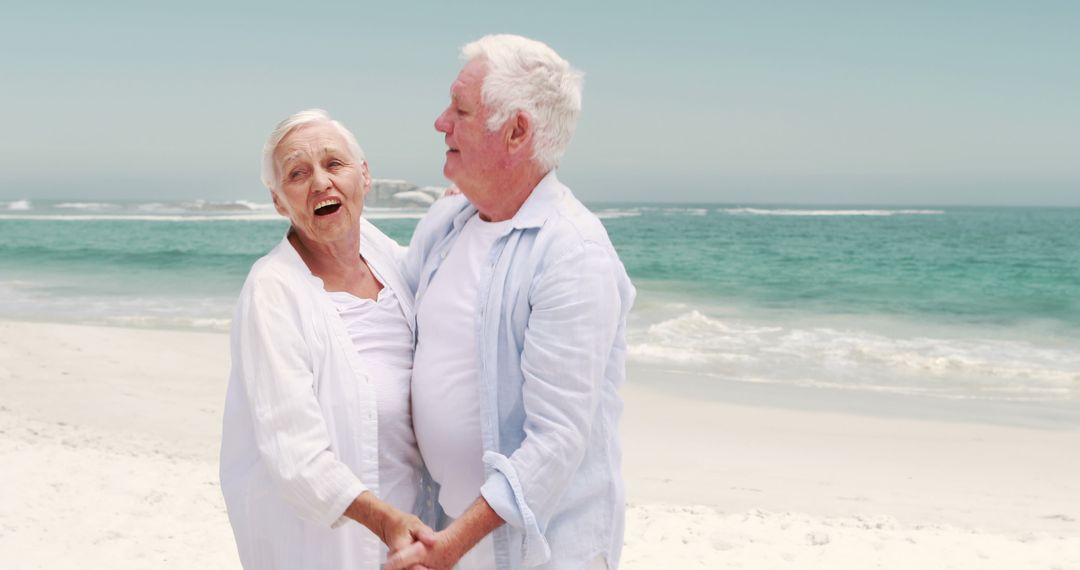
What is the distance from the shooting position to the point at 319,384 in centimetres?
204

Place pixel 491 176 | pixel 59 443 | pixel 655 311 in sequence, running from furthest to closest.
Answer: pixel 655 311, pixel 59 443, pixel 491 176

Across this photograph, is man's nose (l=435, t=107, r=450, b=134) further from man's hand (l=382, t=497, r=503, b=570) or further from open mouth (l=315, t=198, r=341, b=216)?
man's hand (l=382, t=497, r=503, b=570)

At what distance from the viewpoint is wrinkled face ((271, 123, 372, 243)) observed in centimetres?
222

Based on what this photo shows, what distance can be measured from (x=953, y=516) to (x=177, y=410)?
212 inches

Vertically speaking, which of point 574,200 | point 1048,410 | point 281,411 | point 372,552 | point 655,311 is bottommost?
point 655,311

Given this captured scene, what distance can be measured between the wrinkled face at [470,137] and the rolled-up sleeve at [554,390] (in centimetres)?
29

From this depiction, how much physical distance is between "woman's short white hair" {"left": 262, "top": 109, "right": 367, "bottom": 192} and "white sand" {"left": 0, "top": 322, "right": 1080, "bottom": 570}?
8.94 ft

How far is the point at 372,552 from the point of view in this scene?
2.16m

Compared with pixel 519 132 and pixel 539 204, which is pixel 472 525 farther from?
pixel 519 132

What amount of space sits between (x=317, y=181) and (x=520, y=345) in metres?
0.62

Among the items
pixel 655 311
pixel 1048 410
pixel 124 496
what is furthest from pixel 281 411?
pixel 655 311

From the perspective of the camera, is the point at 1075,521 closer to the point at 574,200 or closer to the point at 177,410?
the point at 574,200

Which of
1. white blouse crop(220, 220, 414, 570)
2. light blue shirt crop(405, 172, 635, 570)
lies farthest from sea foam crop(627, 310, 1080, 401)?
white blouse crop(220, 220, 414, 570)

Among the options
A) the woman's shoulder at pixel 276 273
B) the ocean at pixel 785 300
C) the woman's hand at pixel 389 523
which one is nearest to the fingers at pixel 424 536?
the woman's hand at pixel 389 523
